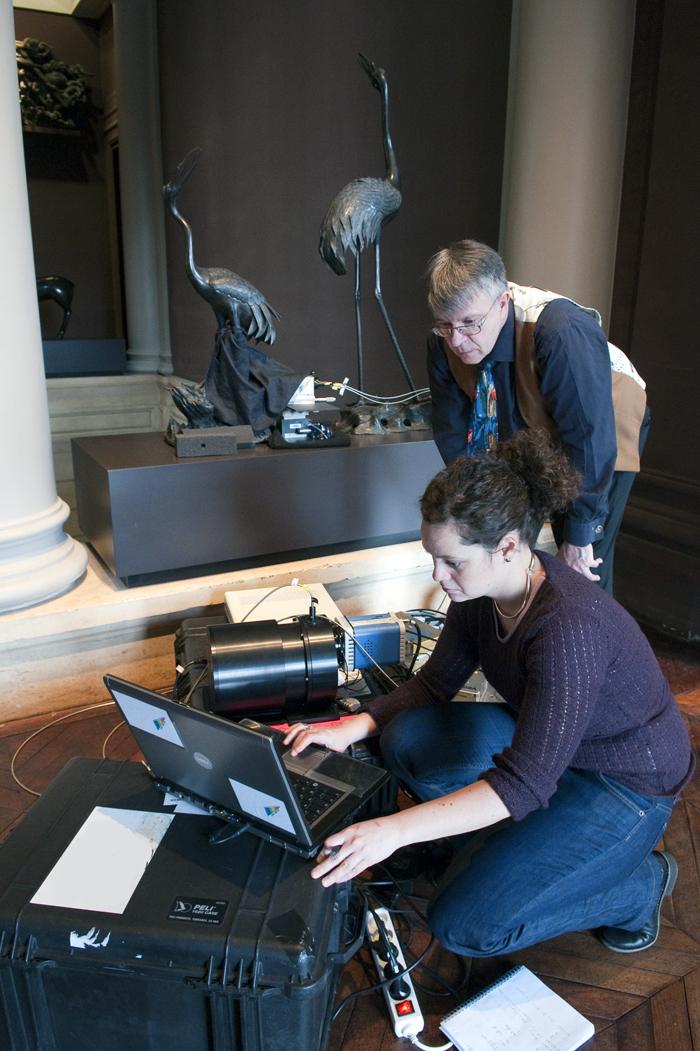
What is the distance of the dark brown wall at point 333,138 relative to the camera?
3703 mm

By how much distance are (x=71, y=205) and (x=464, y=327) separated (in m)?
7.23

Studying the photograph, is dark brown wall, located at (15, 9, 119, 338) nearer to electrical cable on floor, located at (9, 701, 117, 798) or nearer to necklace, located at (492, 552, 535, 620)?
electrical cable on floor, located at (9, 701, 117, 798)

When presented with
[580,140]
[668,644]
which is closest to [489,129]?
[580,140]

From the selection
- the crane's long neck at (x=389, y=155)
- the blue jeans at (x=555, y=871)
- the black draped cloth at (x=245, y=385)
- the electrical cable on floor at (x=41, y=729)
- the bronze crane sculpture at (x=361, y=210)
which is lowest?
the electrical cable on floor at (x=41, y=729)

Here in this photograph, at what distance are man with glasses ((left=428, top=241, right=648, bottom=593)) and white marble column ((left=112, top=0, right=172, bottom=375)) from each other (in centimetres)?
500

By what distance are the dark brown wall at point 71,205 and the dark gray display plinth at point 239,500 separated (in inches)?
229

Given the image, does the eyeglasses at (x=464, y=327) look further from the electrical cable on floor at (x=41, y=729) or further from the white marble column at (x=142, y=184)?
the white marble column at (x=142, y=184)

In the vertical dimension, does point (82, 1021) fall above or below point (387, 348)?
below

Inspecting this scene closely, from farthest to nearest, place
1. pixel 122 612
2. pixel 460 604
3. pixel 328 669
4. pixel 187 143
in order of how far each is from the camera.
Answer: pixel 187 143 → pixel 122 612 → pixel 328 669 → pixel 460 604

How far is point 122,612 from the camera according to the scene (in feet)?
7.89

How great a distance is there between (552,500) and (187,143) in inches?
199

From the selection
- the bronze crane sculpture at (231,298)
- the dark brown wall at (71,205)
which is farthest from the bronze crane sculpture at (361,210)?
the dark brown wall at (71,205)

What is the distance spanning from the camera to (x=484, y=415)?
6.63ft

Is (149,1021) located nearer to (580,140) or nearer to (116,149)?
(580,140)
